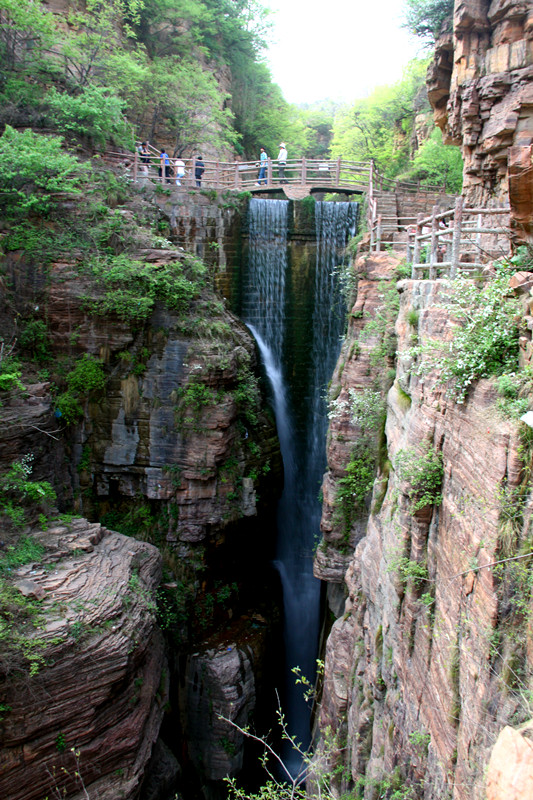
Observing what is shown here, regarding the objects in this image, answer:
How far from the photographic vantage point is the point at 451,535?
5250 millimetres

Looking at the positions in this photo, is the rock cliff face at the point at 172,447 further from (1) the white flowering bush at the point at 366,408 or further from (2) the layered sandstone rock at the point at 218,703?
(1) the white flowering bush at the point at 366,408

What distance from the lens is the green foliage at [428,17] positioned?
48.9ft

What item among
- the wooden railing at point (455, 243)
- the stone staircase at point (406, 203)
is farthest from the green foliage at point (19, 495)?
the stone staircase at point (406, 203)

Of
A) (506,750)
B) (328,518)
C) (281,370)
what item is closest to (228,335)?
(281,370)

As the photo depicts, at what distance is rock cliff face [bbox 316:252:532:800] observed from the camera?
4.04 metres

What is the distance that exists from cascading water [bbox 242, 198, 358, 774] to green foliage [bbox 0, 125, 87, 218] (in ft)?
20.3

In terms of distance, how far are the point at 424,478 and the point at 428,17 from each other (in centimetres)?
1597

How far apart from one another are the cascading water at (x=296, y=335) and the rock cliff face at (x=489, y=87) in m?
5.03

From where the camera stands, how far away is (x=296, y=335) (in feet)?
58.1

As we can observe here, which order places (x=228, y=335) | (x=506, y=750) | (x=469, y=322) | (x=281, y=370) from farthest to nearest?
(x=281, y=370) → (x=228, y=335) → (x=469, y=322) → (x=506, y=750)

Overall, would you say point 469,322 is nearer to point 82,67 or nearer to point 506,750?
point 506,750

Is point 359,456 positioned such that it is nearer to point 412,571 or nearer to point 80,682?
point 412,571

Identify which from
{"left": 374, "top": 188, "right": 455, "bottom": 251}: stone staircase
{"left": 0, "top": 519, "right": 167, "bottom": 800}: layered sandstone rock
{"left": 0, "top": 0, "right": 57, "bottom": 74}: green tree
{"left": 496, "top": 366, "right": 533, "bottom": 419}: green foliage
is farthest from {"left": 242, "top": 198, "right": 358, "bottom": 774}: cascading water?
{"left": 496, "top": 366, "right": 533, "bottom": 419}: green foliage

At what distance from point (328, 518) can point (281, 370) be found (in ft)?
22.0
